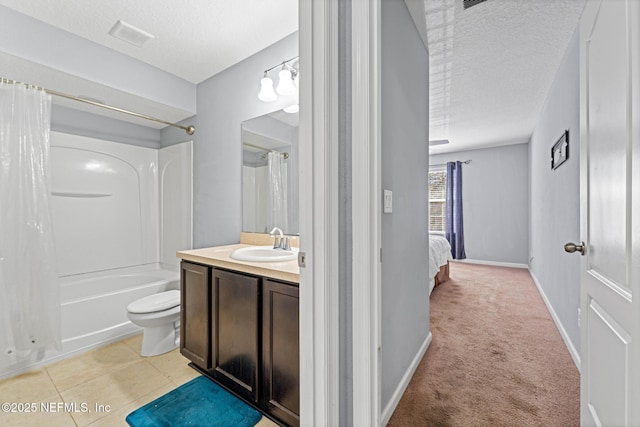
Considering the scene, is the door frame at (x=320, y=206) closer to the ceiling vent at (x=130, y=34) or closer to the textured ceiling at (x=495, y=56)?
the textured ceiling at (x=495, y=56)

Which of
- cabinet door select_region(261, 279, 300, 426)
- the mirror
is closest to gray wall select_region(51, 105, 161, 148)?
the mirror

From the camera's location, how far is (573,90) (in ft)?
6.79

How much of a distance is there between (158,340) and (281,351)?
1.35 metres

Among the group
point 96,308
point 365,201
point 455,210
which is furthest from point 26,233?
point 455,210

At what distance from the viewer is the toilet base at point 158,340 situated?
83.0 inches

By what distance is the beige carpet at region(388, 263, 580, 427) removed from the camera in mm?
1460

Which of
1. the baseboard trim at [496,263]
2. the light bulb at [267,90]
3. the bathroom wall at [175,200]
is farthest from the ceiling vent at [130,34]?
the baseboard trim at [496,263]

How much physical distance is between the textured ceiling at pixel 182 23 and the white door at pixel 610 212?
5.22 ft

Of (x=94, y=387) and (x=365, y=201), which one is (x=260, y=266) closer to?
(x=365, y=201)

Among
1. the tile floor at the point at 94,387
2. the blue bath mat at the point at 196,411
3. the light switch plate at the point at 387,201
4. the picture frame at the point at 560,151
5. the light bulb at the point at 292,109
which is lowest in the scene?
the tile floor at the point at 94,387

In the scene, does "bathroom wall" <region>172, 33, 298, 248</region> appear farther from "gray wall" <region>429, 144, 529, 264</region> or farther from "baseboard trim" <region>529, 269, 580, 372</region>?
"gray wall" <region>429, 144, 529, 264</region>

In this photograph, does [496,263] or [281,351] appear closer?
[281,351]

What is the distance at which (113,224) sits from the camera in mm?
3035

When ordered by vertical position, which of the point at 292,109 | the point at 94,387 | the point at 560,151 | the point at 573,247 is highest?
the point at 292,109
